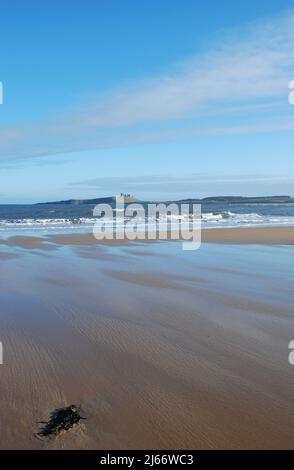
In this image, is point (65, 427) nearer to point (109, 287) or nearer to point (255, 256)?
point (109, 287)

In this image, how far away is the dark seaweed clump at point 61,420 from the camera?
3.23 metres

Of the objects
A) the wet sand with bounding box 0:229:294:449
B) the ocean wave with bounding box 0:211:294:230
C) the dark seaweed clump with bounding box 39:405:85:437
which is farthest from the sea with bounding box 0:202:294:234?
the dark seaweed clump with bounding box 39:405:85:437

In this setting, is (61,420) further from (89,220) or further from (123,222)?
(89,220)

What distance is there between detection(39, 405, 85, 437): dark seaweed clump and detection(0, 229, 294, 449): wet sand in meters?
0.06

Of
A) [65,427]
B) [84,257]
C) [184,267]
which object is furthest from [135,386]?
[84,257]

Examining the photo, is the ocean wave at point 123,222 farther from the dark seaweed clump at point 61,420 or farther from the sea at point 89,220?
the dark seaweed clump at point 61,420

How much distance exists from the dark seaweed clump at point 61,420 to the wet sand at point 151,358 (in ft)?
0.20

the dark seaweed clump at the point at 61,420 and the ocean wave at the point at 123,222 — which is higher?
the ocean wave at the point at 123,222

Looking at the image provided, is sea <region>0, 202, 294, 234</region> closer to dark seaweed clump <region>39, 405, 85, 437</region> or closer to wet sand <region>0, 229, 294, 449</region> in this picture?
wet sand <region>0, 229, 294, 449</region>

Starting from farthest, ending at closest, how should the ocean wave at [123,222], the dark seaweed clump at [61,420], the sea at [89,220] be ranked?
the ocean wave at [123,222] → the sea at [89,220] → the dark seaweed clump at [61,420]

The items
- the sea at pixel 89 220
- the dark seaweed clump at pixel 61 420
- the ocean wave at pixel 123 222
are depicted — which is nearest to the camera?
the dark seaweed clump at pixel 61 420

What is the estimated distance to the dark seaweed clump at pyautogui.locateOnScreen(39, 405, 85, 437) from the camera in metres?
3.23

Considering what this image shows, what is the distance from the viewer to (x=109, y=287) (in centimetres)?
827

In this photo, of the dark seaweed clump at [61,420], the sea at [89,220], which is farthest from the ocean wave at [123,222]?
the dark seaweed clump at [61,420]
